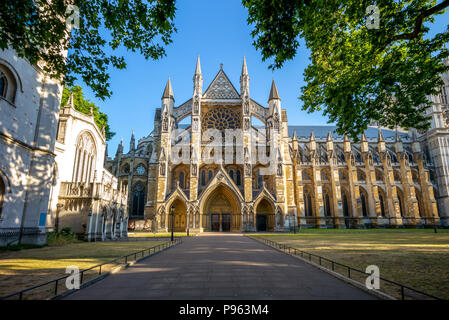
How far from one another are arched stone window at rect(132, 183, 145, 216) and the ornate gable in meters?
17.7

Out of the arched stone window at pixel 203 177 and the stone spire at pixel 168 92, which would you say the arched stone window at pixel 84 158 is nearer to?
the arched stone window at pixel 203 177

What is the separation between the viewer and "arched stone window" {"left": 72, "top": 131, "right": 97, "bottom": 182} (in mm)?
19750

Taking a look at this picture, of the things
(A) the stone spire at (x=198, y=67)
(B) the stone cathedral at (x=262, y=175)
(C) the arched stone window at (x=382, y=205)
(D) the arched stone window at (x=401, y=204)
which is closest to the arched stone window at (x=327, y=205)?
(B) the stone cathedral at (x=262, y=175)

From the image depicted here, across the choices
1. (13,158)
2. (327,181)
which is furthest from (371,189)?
(13,158)

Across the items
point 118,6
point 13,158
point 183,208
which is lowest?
point 183,208

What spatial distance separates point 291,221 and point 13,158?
28732mm

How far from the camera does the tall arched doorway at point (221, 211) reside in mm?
30500

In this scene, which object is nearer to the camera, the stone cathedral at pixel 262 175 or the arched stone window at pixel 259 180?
the stone cathedral at pixel 262 175

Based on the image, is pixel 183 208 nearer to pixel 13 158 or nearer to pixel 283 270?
pixel 13 158

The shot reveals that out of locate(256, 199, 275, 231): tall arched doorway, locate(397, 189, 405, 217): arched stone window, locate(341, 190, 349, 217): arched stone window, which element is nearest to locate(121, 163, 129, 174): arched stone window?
locate(256, 199, 275, 231): tall arched doorway

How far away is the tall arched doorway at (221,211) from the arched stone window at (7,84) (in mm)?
22305

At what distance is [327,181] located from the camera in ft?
134
